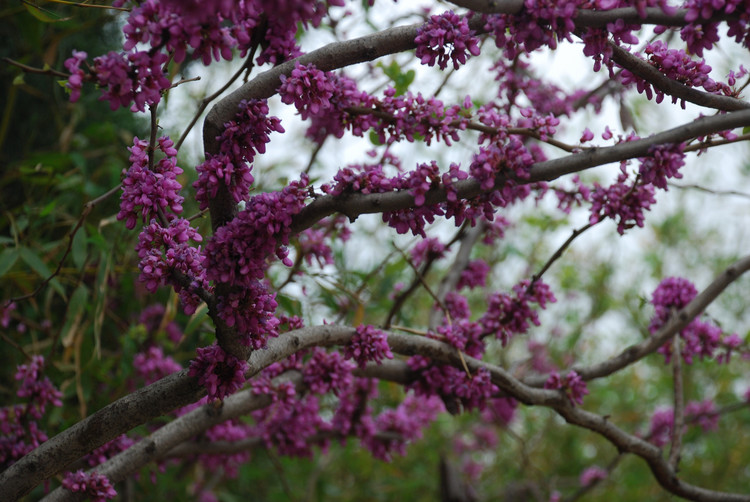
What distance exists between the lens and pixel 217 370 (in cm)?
130

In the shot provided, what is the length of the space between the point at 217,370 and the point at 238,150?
0.42 m

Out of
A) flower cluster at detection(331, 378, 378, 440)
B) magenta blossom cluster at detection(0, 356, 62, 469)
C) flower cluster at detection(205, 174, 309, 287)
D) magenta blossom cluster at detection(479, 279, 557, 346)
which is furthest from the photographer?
Answer: flower cluster at detection(331, 378, 378, 440)

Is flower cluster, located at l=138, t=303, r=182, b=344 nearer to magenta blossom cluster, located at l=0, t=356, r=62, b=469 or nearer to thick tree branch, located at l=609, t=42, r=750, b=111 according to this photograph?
magenta blossom cluster, located at l=0, t=356, r=62, b=469

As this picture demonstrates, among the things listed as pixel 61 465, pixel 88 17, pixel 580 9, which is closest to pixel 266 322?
pixel 61 465

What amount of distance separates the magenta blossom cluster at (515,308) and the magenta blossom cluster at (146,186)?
3.19ft

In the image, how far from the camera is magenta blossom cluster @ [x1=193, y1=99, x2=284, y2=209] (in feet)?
3.82

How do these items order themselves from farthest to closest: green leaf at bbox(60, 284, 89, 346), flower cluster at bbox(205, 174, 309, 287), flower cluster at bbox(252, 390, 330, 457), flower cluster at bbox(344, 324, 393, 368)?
flower cluster at bbox(252, 390, 330, 457) < green leaf at bbox(60, 284, 89, 346) < flower cluster at bbox(344, 324, 393, 368) < flower cluster at bbox(205, 174, 309, 287)

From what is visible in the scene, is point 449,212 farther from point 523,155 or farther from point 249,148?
point 249,148

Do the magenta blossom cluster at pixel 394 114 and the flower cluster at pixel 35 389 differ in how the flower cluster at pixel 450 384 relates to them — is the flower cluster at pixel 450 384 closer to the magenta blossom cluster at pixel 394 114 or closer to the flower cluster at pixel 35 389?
the magenta blossom cluster at pixel 394 114

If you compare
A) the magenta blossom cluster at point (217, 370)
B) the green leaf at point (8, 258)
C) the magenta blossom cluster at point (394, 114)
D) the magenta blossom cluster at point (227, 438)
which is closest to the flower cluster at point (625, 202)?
the magenta blossom cluster at point (394, 114)


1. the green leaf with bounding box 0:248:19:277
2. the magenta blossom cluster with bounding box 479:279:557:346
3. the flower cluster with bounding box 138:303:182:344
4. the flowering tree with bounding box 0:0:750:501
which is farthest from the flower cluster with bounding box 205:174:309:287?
the flower cluster with bounding box 138:303:182:344

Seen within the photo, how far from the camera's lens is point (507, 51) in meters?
1.26

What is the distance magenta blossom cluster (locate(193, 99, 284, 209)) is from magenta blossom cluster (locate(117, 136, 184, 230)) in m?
0.07

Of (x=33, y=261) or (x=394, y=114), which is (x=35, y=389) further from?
(x=394, y=114)
